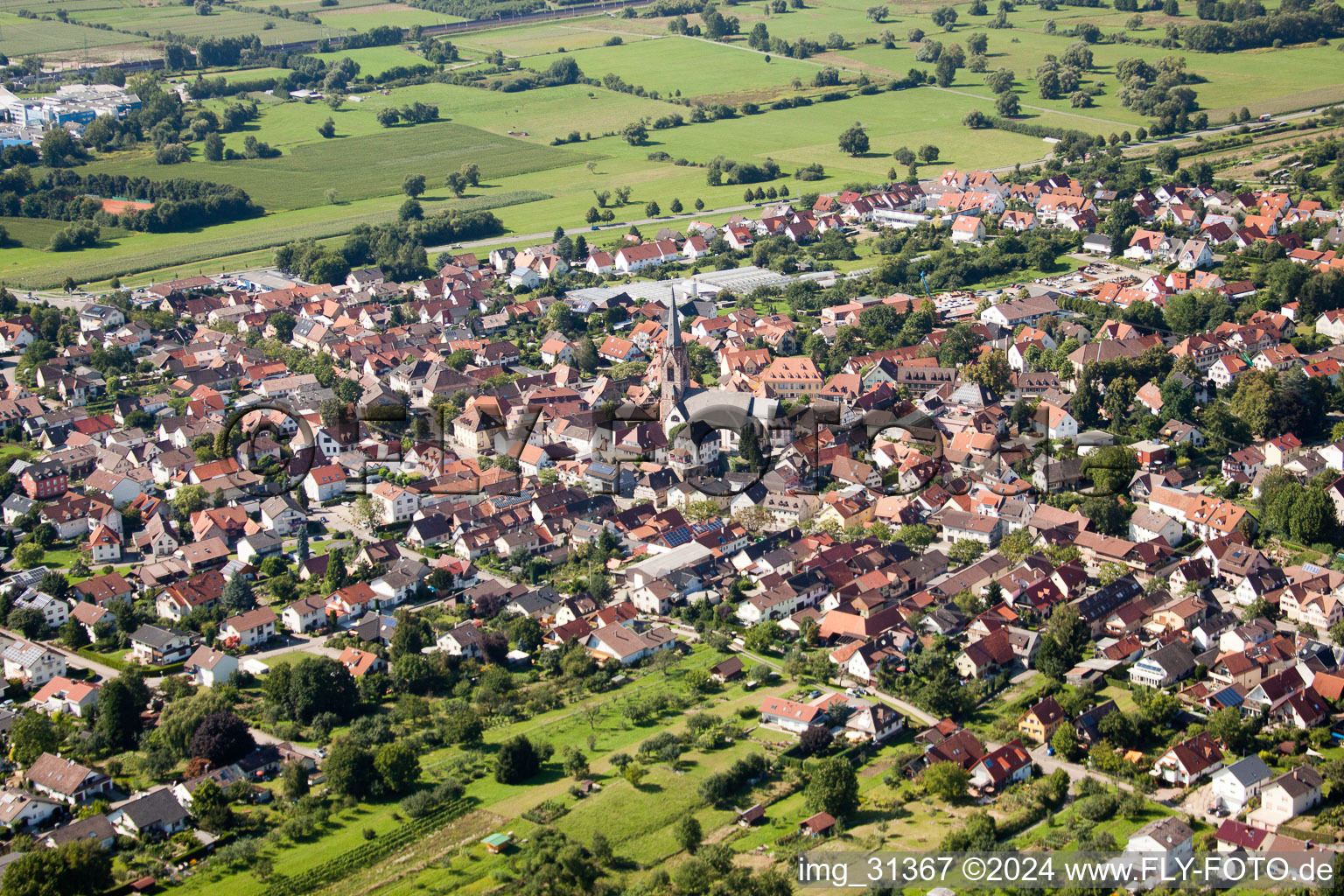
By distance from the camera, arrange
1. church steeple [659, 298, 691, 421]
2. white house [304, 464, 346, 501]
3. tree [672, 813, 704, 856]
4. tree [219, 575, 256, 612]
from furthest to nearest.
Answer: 1. church steeple [659, 298, 691, 421]
2. white house [304, 464, 346, 501]
3. tree [219, 575, 256, 612]
4. tree [672, 813, 704, 856]

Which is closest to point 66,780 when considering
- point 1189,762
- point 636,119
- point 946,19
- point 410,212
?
point 1189,762

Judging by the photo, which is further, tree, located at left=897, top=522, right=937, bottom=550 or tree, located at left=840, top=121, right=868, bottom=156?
tree, located at left=840, top=121, right=868, bottom=156

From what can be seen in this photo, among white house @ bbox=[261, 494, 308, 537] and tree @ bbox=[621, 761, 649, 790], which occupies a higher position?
white house @ bbox=[261, 494, 308, 537]

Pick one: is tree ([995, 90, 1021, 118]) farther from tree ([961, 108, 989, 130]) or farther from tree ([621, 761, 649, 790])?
tree ([621, 761, 649, 790])

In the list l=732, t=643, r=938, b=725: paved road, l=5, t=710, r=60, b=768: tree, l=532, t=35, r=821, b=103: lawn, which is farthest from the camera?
l=532, t=35, r=821, b=103: lawn

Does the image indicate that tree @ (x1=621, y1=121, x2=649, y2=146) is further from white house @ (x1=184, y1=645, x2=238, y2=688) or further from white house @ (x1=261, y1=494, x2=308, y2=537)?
white house @ (x1=184, y1=645, x2=238, y2=688)

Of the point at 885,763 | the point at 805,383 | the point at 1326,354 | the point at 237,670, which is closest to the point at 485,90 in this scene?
the point at 805,383

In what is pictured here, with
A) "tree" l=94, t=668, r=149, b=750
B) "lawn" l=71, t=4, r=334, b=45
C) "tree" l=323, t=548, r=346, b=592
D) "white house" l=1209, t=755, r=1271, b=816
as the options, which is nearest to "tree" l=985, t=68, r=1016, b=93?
"lawn" l=71, t=4, r=334, b=45

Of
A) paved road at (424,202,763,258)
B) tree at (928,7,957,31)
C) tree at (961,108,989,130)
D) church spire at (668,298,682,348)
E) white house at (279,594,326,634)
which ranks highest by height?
tree at (928,7,957,31)

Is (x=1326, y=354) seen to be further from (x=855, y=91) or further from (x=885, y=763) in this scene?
(x=855, y=91)
